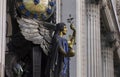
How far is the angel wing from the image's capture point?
1698cm

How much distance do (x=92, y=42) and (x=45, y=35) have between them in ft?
20.0

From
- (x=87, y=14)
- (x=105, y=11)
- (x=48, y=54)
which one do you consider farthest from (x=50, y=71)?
(x=105, y=11)

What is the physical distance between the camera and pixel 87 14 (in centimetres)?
2341

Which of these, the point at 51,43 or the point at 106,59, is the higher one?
the point at 51,43

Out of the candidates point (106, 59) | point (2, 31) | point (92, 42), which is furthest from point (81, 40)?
point (2, 31)

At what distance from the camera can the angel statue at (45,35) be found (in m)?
17.0

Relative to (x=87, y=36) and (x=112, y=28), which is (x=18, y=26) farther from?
(x=112, y=28)

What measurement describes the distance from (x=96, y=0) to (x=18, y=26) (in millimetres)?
7248

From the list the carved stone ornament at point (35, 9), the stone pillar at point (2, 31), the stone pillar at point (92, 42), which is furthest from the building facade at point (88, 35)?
the stone pillar at point (2, 31)

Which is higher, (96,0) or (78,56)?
(96,0)

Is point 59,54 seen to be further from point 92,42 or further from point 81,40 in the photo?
point 92,42

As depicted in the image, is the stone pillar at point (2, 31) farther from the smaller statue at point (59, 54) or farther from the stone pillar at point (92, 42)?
the stone pillar at point (92, 42)

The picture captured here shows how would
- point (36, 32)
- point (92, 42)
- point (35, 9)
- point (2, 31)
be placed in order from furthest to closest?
1. point (92, 42)
2. point (35, 9)
3. point (36, 32)
4. point (2, 31)

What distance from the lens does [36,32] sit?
17.1 meters
